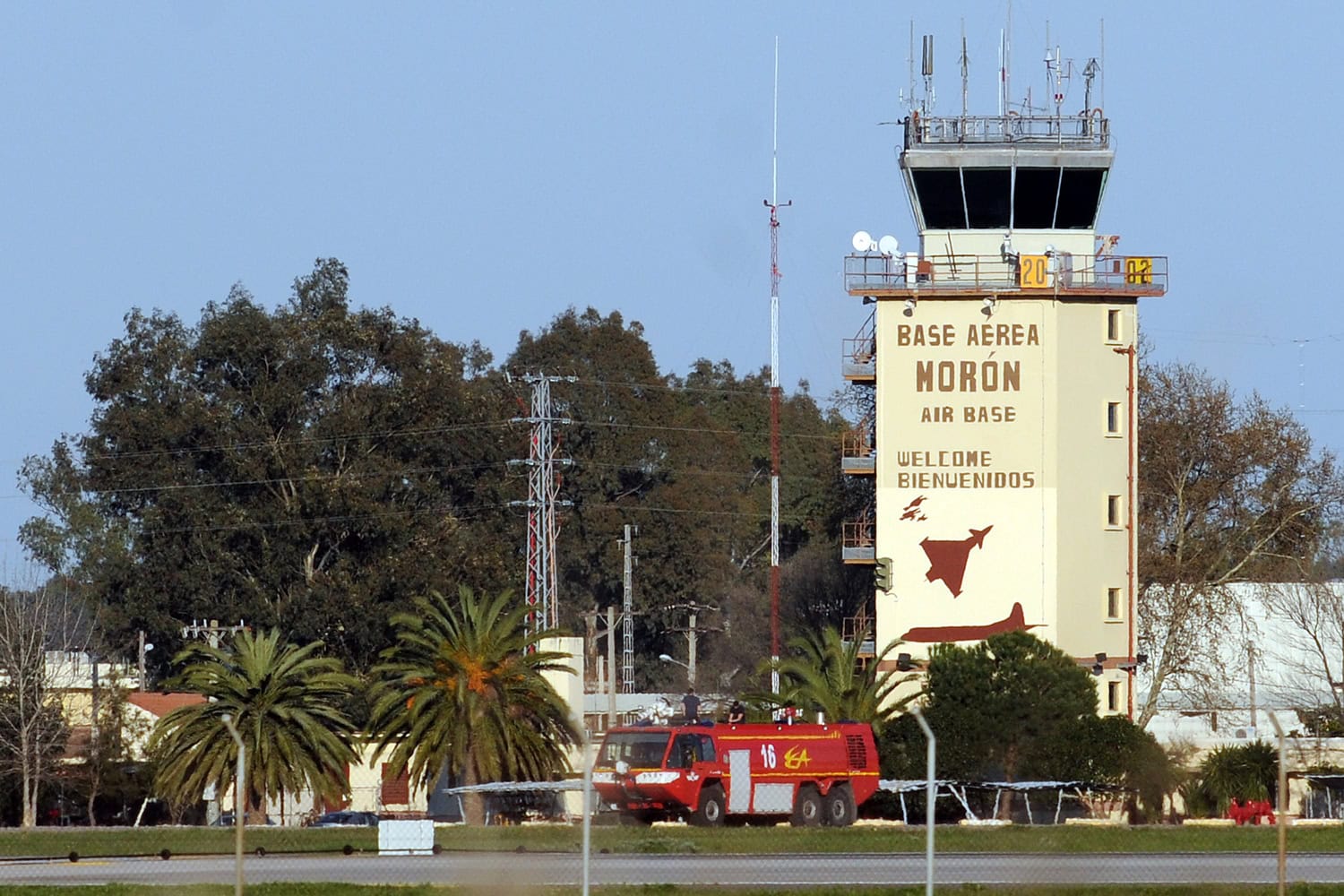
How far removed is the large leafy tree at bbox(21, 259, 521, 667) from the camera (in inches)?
3275

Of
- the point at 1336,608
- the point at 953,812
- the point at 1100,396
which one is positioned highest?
the point at 1100,396

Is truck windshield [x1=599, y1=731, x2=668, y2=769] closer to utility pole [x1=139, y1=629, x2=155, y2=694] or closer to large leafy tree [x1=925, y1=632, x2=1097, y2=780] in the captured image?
large leafy tree [x1=925, y1=632, x2=1097, y2=780]

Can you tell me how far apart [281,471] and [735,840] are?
169 feet

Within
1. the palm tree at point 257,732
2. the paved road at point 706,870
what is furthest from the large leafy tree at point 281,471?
the paved road at point 706,870

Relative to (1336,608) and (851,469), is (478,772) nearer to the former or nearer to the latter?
(851,469)

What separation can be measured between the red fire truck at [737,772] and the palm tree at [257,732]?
329 inches

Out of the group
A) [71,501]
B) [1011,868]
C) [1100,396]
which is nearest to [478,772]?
[1011,868]

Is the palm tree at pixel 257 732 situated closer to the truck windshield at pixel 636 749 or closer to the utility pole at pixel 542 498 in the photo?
the truck windshield at pixel 636 749

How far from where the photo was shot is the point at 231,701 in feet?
159

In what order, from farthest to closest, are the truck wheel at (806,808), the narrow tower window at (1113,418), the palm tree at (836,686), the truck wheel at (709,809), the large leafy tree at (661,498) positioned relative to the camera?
the large leafy tree at (661,498) → the narrow tower window at (1113,418) → the palm tree at (836,686) → the truck wheel at (806,808) → the truck wheel at (709,809)

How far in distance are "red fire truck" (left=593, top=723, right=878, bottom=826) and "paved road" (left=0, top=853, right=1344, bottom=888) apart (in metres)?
8.86

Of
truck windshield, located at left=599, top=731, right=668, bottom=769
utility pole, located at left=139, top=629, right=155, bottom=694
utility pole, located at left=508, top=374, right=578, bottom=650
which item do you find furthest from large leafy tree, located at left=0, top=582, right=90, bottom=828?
truck windshield, located at left=599, top=731, right=668, bottom=769

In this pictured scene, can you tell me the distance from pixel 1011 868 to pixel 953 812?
23.5m

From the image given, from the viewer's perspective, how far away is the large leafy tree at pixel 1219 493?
82.0 meters
